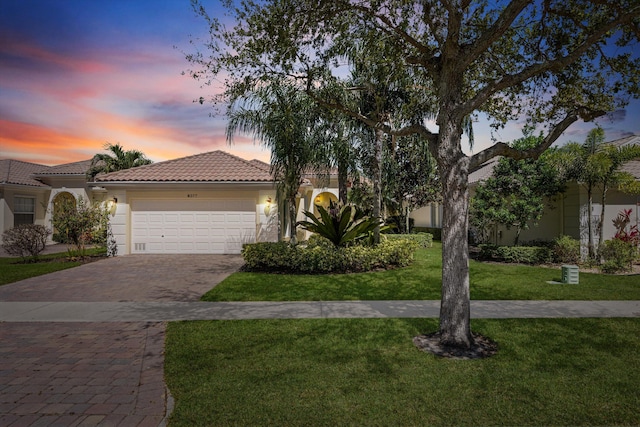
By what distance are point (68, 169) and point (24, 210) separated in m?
3.39

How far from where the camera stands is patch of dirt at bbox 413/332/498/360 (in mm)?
5172

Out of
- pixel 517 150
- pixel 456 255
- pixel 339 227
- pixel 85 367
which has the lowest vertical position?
pixel 85 367

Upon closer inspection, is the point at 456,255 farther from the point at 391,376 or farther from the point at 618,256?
the point at 618,256

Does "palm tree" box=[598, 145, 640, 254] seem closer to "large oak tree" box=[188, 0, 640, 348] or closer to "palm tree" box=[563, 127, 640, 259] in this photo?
"palm tree" box=[563, 127, 640, 259]

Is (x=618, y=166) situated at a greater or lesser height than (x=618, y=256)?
greater

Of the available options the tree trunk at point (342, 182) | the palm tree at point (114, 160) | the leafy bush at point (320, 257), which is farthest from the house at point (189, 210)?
the palm tree at point (114, 160)

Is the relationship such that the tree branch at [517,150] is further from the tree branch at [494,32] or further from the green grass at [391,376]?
the green grass at [391,376]

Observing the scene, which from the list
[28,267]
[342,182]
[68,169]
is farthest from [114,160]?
[342,182]

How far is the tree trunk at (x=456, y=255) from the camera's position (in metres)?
5.40

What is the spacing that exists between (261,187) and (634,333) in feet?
43.7

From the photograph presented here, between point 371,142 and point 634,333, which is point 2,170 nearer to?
point 371,142

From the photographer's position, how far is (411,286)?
9.95 meters

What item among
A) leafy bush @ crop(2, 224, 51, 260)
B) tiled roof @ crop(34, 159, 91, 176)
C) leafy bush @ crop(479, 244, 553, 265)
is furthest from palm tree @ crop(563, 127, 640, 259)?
tiled roof @ crop(34, 159, 91, 176)

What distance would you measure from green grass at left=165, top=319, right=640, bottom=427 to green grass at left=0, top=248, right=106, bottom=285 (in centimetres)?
835
